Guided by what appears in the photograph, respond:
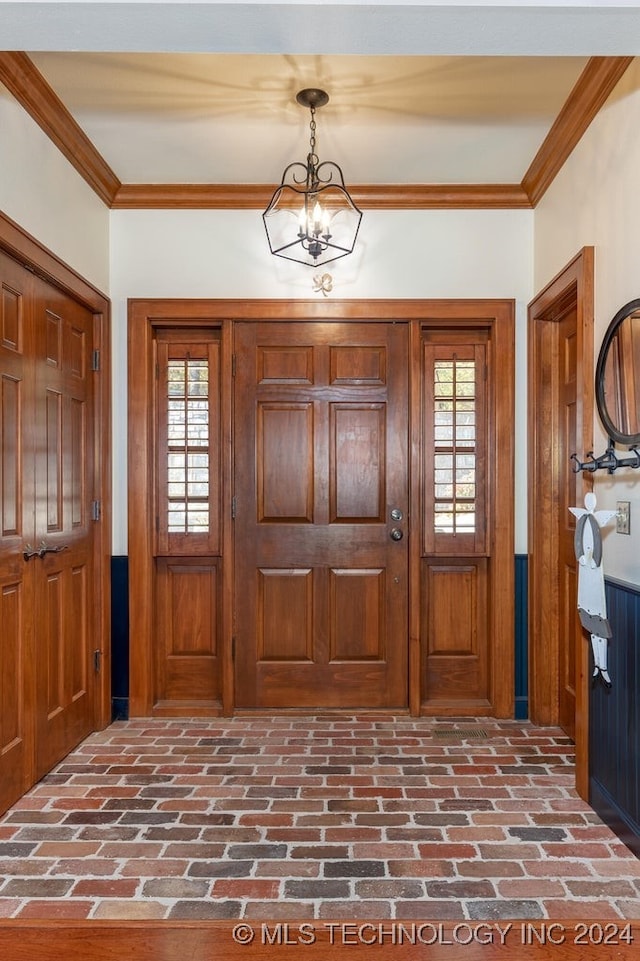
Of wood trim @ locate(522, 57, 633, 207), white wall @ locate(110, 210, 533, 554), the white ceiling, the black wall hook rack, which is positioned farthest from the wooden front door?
wood trim @ locate(522, 57, 633, 207)

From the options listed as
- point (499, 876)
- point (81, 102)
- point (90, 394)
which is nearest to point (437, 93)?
point (81, 102)

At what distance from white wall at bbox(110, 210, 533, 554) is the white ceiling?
0.21 m

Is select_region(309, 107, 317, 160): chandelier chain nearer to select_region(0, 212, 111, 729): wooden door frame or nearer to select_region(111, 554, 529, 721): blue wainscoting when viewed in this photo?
select_region(0, 212, 111, 729): wooden door frame

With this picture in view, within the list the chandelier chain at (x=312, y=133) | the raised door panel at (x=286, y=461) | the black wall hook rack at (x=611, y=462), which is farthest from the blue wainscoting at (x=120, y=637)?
the black wall hook rack at (x=611, y=462)

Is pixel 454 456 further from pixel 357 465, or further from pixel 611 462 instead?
pixel 611 462

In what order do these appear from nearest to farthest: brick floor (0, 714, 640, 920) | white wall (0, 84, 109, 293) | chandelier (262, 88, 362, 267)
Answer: brick floor (0, 714, 640, 920) → white wall (0, 84, 109, 293) → chandelier (262, 88, 362, 267)

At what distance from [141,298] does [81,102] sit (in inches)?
40.1

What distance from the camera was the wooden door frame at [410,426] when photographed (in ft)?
11.9

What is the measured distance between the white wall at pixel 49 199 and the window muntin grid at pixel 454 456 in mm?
1876

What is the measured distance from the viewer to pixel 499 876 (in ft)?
7.17

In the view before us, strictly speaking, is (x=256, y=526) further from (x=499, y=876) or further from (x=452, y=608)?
(x=499, y=876)

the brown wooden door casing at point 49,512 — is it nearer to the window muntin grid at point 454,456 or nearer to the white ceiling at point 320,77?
the white ceiling at point 320,77

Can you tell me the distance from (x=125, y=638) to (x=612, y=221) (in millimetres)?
2981

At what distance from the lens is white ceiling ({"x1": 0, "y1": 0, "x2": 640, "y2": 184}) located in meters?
1.66
